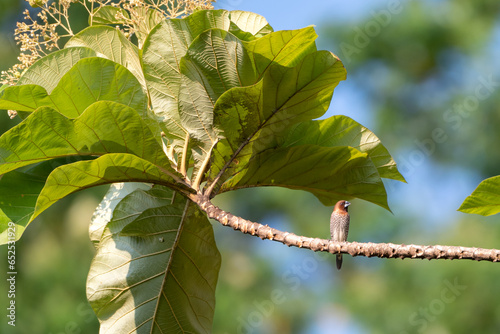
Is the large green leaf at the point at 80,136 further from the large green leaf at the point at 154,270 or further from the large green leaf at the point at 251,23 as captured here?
the large green leaf at the point at 251,23

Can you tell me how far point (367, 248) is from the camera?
2.85ft

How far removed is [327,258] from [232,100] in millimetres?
6102

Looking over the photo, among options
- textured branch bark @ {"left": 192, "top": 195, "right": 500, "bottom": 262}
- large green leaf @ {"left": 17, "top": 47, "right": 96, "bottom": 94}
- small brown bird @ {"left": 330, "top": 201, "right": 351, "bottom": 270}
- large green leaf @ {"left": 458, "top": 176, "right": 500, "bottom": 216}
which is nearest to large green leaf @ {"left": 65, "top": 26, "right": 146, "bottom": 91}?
large green leaf @ {"left": 17, "top": 47, "right": 96, "bottom": 94}

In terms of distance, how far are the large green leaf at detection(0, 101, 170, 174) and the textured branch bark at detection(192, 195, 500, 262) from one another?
204 mm

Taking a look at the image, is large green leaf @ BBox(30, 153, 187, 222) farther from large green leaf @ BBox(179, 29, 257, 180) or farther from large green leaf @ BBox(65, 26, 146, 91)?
large green leaf @ BBox(65, 26, 146, 91)

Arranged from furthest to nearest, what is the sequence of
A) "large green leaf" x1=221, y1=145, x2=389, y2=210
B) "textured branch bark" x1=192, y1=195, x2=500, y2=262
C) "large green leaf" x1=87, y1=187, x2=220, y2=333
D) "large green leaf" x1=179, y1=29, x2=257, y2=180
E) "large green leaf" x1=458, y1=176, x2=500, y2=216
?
1. "large green leaf" x1=87, y1=187, x2=220, y2=333
2. "large green leaf" x1=221, y1=145, x2=389, y2=210
3. "large green leaf" x1=179, y1=29, x2=257, y2=180
4. "large green leaf" x1=458, y1=176, x2=500, y2=216
5. "textured branch bark" x1=192, y1=195, x2=500, y2=262

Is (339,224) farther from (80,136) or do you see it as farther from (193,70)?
(80,136)

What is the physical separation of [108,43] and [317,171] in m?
0.56

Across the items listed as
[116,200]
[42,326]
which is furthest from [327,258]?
[116,200]

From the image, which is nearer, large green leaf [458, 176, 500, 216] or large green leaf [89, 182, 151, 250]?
large green leaf [458, 176, 500, 216]

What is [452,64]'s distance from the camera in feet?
27.8

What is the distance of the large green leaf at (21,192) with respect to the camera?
115 cm

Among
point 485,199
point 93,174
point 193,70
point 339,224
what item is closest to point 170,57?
point 193,70

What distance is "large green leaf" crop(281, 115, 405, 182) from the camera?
3.88 ft
